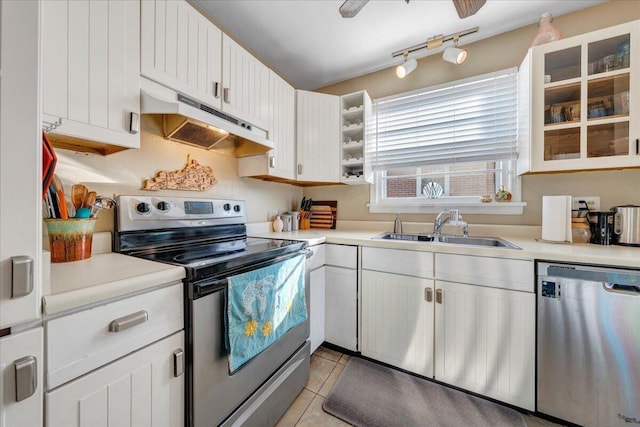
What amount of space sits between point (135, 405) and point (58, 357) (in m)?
0.29

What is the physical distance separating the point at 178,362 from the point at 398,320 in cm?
130

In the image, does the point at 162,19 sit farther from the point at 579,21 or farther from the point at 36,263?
the point at 579,21

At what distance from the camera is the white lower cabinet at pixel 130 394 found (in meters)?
0.64

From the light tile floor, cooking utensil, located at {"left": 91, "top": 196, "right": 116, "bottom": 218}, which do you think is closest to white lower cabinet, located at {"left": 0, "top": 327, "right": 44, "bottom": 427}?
cooking utensil, located at {"left": 91, "top": 196, "right": 116, "bottom": 218}

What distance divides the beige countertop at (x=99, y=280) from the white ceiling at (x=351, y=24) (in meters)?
1.73

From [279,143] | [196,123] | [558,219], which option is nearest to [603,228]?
[558,219]

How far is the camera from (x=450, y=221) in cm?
190

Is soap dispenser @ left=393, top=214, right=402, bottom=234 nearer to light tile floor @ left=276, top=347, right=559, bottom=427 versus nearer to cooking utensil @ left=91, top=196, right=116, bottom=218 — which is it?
light tile floor @ left=276, top=347, right=559, bottom=427

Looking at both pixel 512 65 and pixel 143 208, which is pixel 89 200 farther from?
pixel 512 65

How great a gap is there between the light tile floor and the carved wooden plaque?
1.46 meters

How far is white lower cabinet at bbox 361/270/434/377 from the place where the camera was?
60.8 inches

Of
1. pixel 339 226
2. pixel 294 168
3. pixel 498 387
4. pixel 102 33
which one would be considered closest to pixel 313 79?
pixel 294 168

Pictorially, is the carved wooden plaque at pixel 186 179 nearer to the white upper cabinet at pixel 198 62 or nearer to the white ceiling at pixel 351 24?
the white upper cabinet at pixel 198 62

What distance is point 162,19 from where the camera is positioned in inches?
45.9
